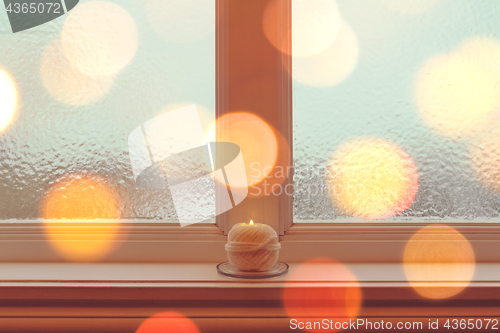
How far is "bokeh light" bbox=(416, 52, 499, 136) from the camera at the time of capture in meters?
0.95

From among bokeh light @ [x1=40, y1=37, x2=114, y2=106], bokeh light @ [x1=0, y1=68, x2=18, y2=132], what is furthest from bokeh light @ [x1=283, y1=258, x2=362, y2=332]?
bokeh light @ [x1=0, y1=68, x2=18, y2=132]

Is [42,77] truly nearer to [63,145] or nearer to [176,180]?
[63,145]

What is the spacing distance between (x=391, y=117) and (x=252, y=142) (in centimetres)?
42

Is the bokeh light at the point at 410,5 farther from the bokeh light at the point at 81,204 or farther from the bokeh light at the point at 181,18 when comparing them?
the bokeh light at the point at 81,204

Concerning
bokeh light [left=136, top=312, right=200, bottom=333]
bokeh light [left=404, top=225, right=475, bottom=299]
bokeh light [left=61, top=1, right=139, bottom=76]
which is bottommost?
bokeh light [left=136, top=312, right=200, bottom=333]

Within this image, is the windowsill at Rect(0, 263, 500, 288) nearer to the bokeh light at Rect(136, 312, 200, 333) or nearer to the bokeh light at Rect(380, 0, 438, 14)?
the bokeh light at Rect(136, 312, 200, 333)

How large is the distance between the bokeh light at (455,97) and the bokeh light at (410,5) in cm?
17

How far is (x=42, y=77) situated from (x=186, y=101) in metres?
0.43

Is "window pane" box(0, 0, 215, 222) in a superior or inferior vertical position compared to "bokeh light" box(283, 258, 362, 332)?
superior

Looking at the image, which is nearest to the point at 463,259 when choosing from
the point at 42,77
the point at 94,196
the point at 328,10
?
the point at 328,10

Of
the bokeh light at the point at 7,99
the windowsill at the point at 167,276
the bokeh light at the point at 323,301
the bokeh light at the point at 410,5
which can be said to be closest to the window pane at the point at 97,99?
the bokeh light at the point at 7,99

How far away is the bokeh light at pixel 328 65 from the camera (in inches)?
37.5

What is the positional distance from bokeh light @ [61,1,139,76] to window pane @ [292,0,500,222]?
50 cm

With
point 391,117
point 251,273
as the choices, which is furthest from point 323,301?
point 391,117
